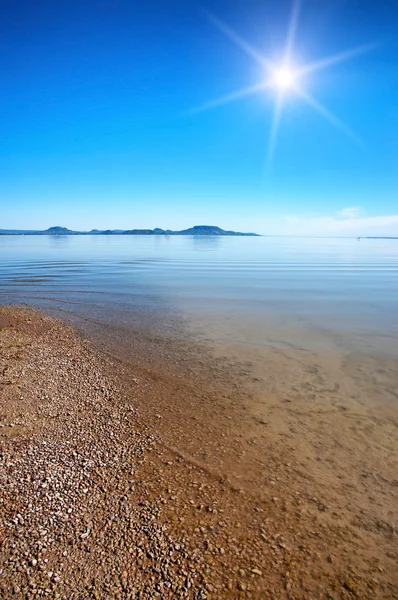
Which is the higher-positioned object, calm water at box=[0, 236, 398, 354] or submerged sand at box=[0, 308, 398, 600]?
calm water at box=[0, 236, 398, 354]

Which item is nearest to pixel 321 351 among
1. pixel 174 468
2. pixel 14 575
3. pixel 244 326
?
pixel 244 326

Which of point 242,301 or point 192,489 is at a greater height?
point 242,301

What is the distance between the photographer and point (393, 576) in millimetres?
3643

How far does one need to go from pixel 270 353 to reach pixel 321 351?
1.72 m

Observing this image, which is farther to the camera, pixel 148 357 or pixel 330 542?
pixel 148 357

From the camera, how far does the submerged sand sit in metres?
3.47

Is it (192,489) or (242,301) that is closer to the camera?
(192,489)

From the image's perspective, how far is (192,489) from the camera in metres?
4.70

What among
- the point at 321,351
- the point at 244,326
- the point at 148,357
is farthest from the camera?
the point at 244,326

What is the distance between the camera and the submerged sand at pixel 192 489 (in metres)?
3.47

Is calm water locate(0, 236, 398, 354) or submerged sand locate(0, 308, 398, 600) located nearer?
submerged sand locate(0, 308, 398, 600)

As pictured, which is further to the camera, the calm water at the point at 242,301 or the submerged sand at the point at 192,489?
the calm water at the point at 242,301

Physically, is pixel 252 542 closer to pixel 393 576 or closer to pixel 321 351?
pixel 393 576

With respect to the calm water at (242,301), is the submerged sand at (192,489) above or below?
below
